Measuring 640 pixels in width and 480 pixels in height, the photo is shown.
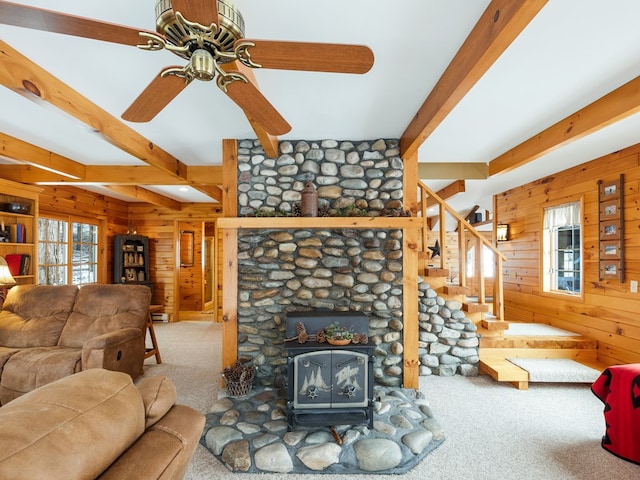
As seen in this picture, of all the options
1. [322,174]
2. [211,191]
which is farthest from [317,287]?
[211,191]

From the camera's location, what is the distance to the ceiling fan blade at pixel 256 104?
1.38 metres

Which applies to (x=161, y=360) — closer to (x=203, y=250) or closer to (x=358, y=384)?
(x=358, y=384)

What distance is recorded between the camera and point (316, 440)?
234 centimetres

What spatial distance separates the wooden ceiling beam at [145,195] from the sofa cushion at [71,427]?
16.3ft

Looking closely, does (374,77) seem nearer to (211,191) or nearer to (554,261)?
(211,191)

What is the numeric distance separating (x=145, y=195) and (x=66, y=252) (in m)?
1.55

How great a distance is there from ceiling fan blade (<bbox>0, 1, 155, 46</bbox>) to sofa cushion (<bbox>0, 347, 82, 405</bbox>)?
2650 mm

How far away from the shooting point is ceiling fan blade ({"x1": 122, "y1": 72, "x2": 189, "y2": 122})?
4.51 feet

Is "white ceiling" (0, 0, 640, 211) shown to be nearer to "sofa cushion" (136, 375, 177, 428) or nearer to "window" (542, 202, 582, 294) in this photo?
"window" (542, 202, 582, 294)

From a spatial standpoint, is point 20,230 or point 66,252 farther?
point 66,252

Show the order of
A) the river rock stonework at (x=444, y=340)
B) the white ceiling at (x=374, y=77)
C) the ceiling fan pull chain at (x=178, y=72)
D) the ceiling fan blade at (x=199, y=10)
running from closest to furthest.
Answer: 1. the ceiling fan blade at (x=199, y=10)
2. the ceiling fan pull chain at (x=178, y=72)
3. the white ceiling at (x=374, y=77)
4. the river rock stonework at (x=444, y=340)

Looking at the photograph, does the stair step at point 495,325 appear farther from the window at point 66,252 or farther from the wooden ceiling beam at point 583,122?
the window at point 66,252

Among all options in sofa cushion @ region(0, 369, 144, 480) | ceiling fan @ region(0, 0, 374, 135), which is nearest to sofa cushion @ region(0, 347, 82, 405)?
sofa cushion @ region(0, 369, 144, 480)

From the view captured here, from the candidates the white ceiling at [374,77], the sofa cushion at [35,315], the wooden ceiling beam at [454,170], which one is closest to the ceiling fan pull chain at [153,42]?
the white ceiling at [374,77]
